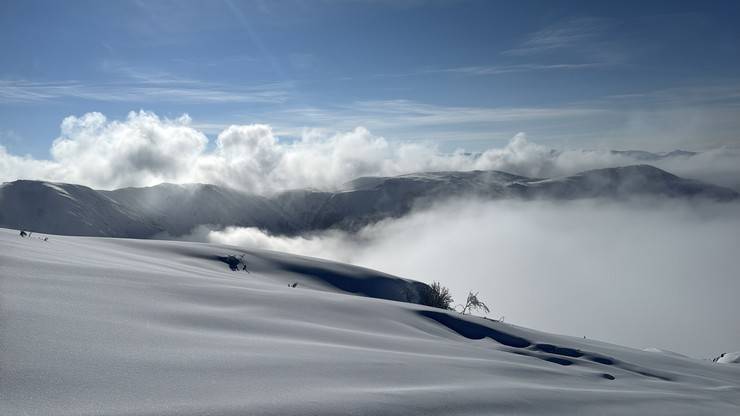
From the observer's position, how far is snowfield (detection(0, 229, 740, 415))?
3.66 m

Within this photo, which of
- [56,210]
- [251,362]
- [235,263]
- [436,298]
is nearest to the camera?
[251,362]

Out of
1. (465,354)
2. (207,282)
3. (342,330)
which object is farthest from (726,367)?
(207,282)

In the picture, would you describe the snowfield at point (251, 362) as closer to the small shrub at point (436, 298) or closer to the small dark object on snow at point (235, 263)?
the small dark object on snow at point (235, 263)

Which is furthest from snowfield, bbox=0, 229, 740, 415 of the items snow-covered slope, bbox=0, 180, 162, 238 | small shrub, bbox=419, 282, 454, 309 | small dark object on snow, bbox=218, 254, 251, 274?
snow-covered slope, bbox=0, 180, 162, 238

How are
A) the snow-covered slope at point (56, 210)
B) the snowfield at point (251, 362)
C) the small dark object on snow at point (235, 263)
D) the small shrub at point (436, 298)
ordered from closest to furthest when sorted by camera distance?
the snowfield at point (251, 362) < the small dark object on snow at point (235, 263) < the small shrub at point (436, 298) < the snow-covered slope at point (56, 210)

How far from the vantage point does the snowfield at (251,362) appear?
3.66 m

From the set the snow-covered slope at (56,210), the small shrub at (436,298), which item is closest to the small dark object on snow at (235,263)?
the small shrub at (436,298)

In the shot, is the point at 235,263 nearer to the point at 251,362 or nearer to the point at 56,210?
the point at 251,362

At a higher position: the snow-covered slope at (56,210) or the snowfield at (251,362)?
the snow-covered slope at (56,210)

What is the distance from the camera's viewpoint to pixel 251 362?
4.80 metres

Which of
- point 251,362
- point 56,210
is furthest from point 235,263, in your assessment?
point 56,210

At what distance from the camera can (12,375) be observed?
3486 mm

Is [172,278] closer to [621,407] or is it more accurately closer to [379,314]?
[379,314]

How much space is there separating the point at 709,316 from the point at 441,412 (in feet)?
695
